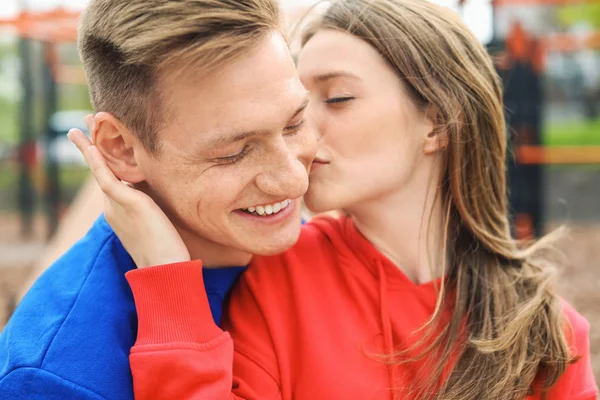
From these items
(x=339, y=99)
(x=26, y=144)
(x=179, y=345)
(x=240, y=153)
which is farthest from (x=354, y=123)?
(x=26, y=144)

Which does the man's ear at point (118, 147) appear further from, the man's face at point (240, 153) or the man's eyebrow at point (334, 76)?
the man's eyebrow at point (334, 76)

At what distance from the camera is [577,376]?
175 centimetres

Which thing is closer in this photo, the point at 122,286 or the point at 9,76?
the point at 122,286

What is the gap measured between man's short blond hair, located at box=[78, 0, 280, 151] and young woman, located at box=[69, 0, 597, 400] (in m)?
0.19

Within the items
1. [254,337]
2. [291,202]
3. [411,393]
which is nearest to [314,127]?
[291,202]

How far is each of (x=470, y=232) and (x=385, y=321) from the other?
16.0 inches

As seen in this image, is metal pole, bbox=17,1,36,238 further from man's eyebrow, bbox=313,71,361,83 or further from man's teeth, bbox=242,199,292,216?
man's teeth, bbox=242,199,292,216

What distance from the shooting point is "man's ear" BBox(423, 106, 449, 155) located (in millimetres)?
1824

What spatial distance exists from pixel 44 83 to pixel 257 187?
281 inches

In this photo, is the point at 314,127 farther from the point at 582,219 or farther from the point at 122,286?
the point at 582,219

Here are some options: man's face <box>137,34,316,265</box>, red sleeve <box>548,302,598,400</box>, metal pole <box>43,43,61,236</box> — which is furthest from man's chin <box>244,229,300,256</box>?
metal pole <box>43,43,61,236</box>

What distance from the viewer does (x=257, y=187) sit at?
1.57 m

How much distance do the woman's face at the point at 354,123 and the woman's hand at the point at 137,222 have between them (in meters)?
0.39

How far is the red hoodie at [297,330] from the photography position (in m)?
1.47
